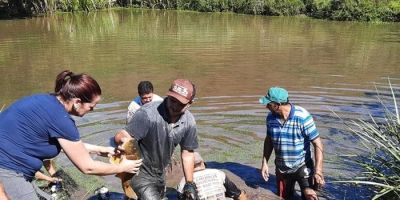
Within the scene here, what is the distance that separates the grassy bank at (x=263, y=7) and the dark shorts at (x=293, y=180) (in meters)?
35.5

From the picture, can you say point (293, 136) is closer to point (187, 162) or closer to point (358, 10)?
point (187, 162)

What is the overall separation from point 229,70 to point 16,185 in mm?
13236

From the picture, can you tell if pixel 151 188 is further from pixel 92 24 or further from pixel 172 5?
pixel 172 5

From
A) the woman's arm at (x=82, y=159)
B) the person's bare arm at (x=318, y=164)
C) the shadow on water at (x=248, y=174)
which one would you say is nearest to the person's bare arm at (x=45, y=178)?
the woman's arm at (x=82, y=159)

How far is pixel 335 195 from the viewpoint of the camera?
20.5 ft

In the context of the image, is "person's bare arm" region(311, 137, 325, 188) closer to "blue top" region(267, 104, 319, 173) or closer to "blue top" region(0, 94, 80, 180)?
"blue top" region(267, 104, 319, 173)

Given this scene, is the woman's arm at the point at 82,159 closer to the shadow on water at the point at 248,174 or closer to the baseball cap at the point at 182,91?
the baseball cap at the point at 182,91

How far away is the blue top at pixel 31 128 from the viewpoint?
3250mm

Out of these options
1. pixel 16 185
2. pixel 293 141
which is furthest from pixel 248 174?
pixel 16 185

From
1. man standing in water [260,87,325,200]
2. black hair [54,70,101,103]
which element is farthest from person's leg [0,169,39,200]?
man standing in water [260,87,325,200]

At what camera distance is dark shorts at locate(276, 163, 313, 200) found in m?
5.62

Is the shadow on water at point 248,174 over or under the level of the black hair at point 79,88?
under

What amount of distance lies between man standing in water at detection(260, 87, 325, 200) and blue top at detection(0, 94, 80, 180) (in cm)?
265

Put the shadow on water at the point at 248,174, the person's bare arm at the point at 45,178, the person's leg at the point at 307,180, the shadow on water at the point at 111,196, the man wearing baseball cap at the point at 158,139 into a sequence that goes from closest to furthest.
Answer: the man wearing baseball cap at the point at 158,139 → the person's leg at the point at 307,180 → the person's bare arm at the point at 45,178 → the shadow on water at the point at 111,196 → the shadow on water at the point at 248,174
